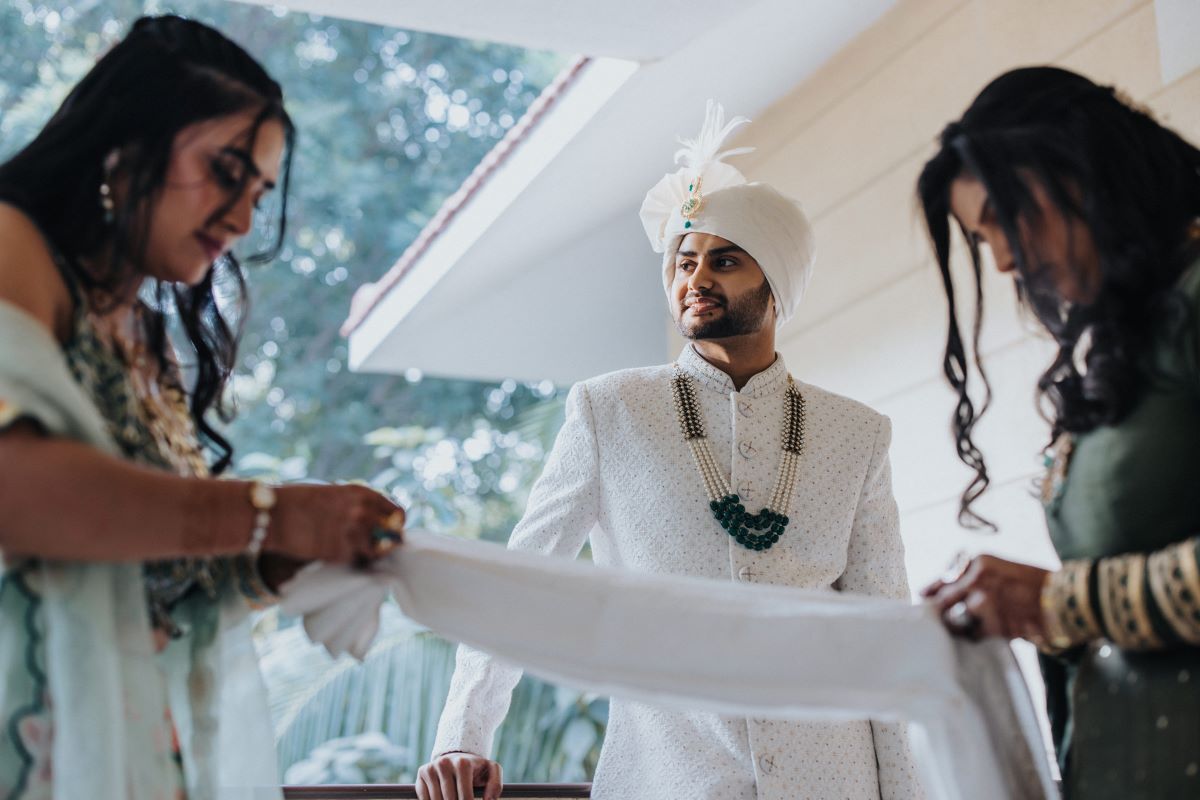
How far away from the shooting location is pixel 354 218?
14.0m

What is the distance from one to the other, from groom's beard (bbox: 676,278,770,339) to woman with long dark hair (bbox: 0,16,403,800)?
1.20 meters

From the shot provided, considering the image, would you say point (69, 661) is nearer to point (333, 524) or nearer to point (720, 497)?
point (333, 524)

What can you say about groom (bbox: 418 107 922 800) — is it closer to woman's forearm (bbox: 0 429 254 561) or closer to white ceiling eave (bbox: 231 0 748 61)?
woman's forearm (bbox: 0 429 254 561)

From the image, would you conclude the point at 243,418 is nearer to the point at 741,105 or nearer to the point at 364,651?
the point at 741,105

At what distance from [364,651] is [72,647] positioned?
449 mm

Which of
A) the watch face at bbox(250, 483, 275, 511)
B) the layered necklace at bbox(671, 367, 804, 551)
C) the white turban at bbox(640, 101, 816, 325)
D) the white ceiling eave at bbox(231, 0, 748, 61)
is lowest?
the watch face at bbox(250, 483, 275, 511)

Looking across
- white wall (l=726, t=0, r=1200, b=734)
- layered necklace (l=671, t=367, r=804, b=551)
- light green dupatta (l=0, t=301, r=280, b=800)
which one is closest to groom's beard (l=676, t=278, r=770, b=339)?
layered necklace (l=671, t=367, r=804, b=551)

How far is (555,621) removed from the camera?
2146 mm

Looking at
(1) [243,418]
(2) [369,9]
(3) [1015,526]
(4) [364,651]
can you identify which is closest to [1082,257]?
(4) [364,651]

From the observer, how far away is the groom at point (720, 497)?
280cm

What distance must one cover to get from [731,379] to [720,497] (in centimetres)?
35

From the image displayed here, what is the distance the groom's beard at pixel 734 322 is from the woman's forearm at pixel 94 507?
1601 millimetres

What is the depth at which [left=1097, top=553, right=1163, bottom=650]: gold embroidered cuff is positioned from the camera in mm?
1918

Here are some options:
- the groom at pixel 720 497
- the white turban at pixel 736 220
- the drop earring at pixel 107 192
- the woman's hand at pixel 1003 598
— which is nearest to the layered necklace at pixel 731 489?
the groom at pixel 720 497
